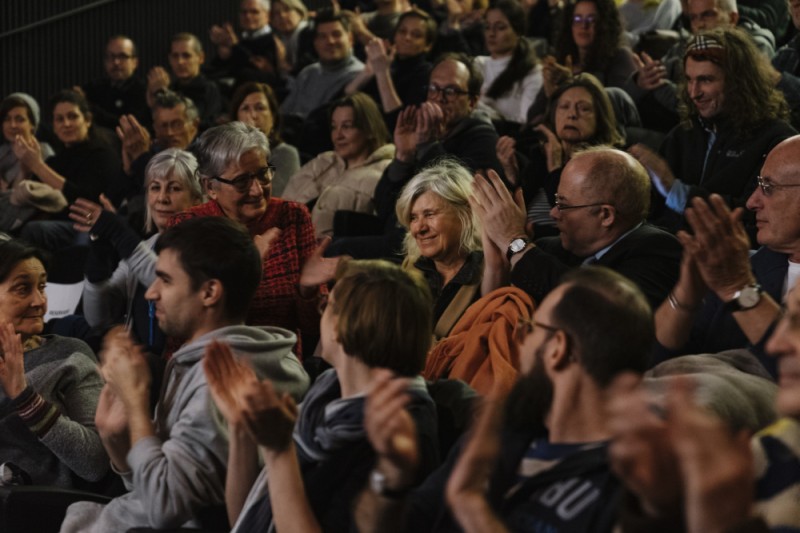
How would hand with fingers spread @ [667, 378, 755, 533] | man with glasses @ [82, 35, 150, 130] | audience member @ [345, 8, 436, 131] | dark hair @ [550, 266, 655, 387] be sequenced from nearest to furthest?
hand with fingers spread @ [667, 378, 755, 533], dark hair @ [550, 266, 655, 387], audience member @ [345, 8, 436, 131], man with glasses @ [82, 35, 150, 130]

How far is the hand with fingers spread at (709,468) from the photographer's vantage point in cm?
152

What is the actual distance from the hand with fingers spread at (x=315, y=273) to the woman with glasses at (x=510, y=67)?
2.59 meters

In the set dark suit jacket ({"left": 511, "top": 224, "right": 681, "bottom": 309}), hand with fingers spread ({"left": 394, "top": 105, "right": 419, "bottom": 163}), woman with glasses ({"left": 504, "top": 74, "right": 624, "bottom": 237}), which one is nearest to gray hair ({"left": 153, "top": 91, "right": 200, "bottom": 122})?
hand with fingers spread ({"left": 394, "top": 105, "right": 419, "bottom": 163})

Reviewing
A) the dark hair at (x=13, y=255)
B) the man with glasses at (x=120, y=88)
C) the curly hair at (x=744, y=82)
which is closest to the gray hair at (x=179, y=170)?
the dark hair at (x=13, y=255)

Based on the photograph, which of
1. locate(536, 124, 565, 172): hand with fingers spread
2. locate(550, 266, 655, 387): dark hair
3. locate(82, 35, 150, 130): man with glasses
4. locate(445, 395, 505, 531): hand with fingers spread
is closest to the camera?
locate(445, 395, 505, 531): hand with fingers spread

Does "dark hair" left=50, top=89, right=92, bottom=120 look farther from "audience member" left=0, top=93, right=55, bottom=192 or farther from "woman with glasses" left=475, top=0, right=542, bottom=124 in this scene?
"woman with glasses" left=475, top=0, right=542, bottom=124

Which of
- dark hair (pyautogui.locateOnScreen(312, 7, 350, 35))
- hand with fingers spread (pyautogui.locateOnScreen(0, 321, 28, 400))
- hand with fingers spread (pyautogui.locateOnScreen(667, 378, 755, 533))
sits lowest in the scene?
dark hair (pyautogui.locateOnScreen(312, 7, 350, 35))

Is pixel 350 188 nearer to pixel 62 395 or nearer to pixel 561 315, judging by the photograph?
pixel 62 395

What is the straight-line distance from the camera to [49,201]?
612 cm

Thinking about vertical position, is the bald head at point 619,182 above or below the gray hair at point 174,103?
above

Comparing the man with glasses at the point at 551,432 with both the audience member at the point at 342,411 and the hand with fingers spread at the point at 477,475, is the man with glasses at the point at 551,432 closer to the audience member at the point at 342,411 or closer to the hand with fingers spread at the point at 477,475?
the hand with fingers spread at the point at 477,475

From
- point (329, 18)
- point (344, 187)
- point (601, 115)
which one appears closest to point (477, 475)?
point (601, 115)

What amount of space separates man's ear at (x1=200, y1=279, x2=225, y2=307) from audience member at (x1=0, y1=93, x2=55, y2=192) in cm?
411

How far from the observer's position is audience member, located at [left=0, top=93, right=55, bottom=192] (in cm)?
671
